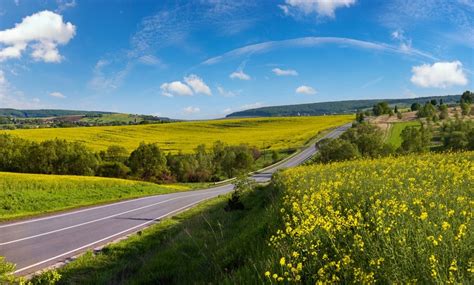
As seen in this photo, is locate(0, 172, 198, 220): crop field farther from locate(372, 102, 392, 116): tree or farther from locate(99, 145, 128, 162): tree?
locate(372, 102, 392, 116): tree

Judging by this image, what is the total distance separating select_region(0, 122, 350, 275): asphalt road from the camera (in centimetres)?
1189

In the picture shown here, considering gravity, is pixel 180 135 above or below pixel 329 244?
below

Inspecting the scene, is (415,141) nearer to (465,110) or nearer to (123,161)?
(123,161)

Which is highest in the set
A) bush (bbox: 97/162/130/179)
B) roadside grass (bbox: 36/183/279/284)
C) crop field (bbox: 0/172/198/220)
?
roadside grass (bbox: 36/183/279/284)

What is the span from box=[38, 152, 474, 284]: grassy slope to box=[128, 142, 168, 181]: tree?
48.5 m

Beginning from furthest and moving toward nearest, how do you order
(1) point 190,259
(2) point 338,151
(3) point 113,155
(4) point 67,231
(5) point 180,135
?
(5) point 180,135
(3) point 113,155
(2) point 338,151
(4) point 67,231
(1) point 190,259

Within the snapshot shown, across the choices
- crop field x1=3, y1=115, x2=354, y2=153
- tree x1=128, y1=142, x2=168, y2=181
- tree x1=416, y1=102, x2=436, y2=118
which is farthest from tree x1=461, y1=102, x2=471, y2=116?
tree x1=128, y1=142, x2=168, y2=181

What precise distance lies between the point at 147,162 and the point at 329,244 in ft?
196

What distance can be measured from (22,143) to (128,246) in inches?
2068

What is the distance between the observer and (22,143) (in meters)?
56.9

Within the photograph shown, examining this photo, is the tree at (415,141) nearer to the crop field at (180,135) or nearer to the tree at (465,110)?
the crop field at (180,135)

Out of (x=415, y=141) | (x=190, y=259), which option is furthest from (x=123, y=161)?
(x=190, y=259)

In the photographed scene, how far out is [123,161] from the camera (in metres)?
65.9

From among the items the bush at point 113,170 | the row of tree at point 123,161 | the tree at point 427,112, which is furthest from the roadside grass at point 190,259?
the tree at point 427,112
